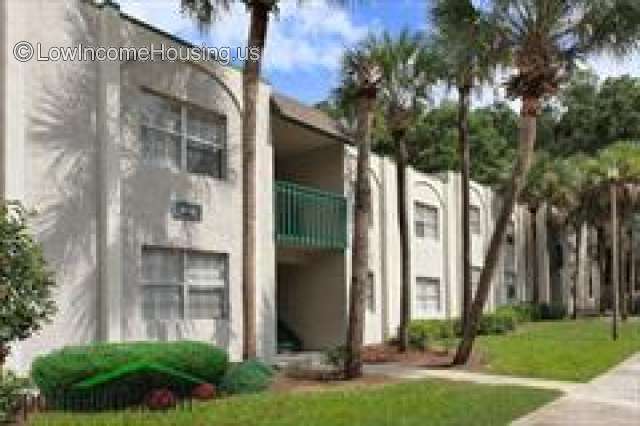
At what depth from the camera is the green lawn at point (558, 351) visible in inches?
841

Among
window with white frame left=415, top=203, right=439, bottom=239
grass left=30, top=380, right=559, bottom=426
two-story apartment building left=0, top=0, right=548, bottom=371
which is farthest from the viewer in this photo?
window with white frame left=415, top=203, right=439, bottom=239

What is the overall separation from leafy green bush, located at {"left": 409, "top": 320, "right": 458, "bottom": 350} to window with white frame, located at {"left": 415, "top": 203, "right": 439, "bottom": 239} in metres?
3.71

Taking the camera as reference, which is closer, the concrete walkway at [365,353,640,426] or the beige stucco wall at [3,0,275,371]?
the concrete walkway at [365,353,640,426]

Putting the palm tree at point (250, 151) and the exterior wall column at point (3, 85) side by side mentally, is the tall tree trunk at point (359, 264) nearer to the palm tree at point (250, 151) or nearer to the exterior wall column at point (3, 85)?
the palm tree at point (250, 151)

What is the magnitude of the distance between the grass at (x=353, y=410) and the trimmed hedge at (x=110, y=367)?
0.75 metres

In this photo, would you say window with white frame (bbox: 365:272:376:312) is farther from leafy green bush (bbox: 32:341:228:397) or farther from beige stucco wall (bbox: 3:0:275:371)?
leafy green bush (bbox: 32:341:228:397)

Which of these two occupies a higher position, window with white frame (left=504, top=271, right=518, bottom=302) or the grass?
window with white frame (left=504, top=271, right=518, bottom=302)

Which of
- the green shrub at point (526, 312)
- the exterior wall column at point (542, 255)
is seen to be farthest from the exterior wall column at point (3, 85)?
the exterior wall column at point (542, 255)

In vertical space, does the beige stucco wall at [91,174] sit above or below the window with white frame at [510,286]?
above

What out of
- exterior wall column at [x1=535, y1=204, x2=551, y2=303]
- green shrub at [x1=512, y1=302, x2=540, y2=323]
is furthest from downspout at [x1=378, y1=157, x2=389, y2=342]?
exterior wall column at [x1=535, y1=204, x2=551, y2=303]

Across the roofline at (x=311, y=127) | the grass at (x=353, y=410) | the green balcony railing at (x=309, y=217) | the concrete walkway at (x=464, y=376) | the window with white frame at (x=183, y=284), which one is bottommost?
the concrete walkway at (x=464, y=376)

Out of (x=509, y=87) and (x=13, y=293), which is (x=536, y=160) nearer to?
(x=509, y=87)

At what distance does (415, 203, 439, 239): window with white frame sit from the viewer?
34.3 metres

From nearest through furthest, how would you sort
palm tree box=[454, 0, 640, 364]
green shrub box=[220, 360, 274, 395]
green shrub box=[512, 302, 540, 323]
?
green shrub box=[220, 360, 274, 395] < palm tree box=[454, 0, 640, 364] < green shrub box=[512, 302, 540, 323]
